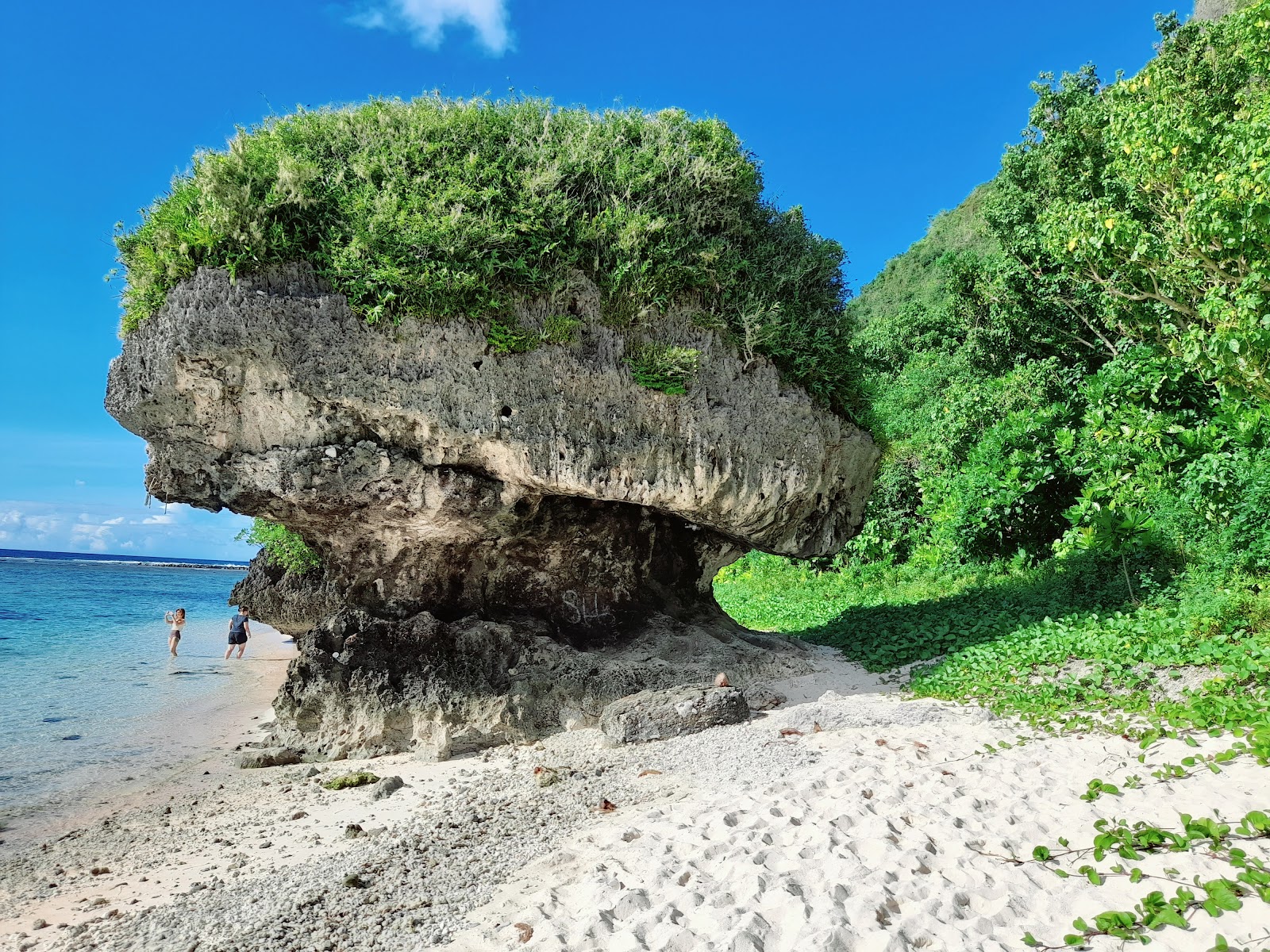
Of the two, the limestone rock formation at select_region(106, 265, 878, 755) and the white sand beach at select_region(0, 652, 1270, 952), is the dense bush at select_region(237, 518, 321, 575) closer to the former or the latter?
the limestone rock formation at select_region(106, 265, 878, 755)

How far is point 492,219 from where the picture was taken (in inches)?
312

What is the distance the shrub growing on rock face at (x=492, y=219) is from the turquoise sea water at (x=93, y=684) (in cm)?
545

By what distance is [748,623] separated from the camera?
54.7 ft

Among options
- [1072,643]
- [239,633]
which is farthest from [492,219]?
[239,633]

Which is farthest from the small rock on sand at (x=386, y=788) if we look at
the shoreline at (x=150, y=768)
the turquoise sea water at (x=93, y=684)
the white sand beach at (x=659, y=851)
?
the turquoise sea water at (x=93, y=684)

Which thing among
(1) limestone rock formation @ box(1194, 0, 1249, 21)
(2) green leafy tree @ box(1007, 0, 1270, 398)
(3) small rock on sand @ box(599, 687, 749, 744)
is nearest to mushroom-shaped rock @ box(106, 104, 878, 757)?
(3) small rock on sand @ box(599, 687, 749, 744)

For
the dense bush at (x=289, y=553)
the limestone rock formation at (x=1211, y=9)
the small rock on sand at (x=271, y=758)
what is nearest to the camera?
the small rock on sand at (x=271, y=758)

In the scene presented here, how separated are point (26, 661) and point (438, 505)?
1583 cm

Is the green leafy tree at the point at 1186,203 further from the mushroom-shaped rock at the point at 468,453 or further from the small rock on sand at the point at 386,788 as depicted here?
the small rock on sand at the point at 386,788

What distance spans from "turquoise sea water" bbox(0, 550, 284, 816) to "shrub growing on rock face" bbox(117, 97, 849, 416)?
5.45 meters

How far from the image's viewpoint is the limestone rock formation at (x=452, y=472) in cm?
797

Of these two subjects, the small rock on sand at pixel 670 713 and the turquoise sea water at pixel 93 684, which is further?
the turquoise sea water at pixel 93 684

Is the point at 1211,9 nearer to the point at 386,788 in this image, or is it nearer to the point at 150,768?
the point at 386,788

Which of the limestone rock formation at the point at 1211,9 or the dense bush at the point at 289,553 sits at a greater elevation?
the limestone rock formation at the point at 1211,9
